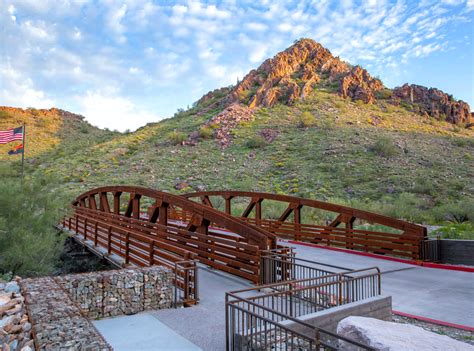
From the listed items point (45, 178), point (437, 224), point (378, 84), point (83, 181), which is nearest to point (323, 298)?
point (45, 178)

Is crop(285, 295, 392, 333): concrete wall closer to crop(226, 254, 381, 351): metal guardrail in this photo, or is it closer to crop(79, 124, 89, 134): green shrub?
crop(226, 254, 381, 351): metal guardrail

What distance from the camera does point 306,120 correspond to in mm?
46938

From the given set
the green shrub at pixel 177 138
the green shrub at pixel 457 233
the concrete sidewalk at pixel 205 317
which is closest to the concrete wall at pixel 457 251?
the green shrub at pixel 457 233

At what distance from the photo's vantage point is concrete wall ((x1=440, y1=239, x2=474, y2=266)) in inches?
472

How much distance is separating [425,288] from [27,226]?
38.5ft

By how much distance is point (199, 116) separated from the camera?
204 ft

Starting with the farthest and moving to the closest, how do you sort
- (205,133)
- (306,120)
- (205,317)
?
(205,133) < (306,120) < (205,317)

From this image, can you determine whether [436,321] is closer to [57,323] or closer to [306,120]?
[57,323]

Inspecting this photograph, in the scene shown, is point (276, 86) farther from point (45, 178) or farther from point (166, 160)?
point (45, 178)

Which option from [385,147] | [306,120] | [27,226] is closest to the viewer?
[27,226]

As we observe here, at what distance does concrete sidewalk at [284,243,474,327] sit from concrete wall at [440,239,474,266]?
1.30 metres

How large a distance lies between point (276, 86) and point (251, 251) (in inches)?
2088

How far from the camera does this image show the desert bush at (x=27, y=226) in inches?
429

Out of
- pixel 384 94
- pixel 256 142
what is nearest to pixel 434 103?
pixel 384 94
